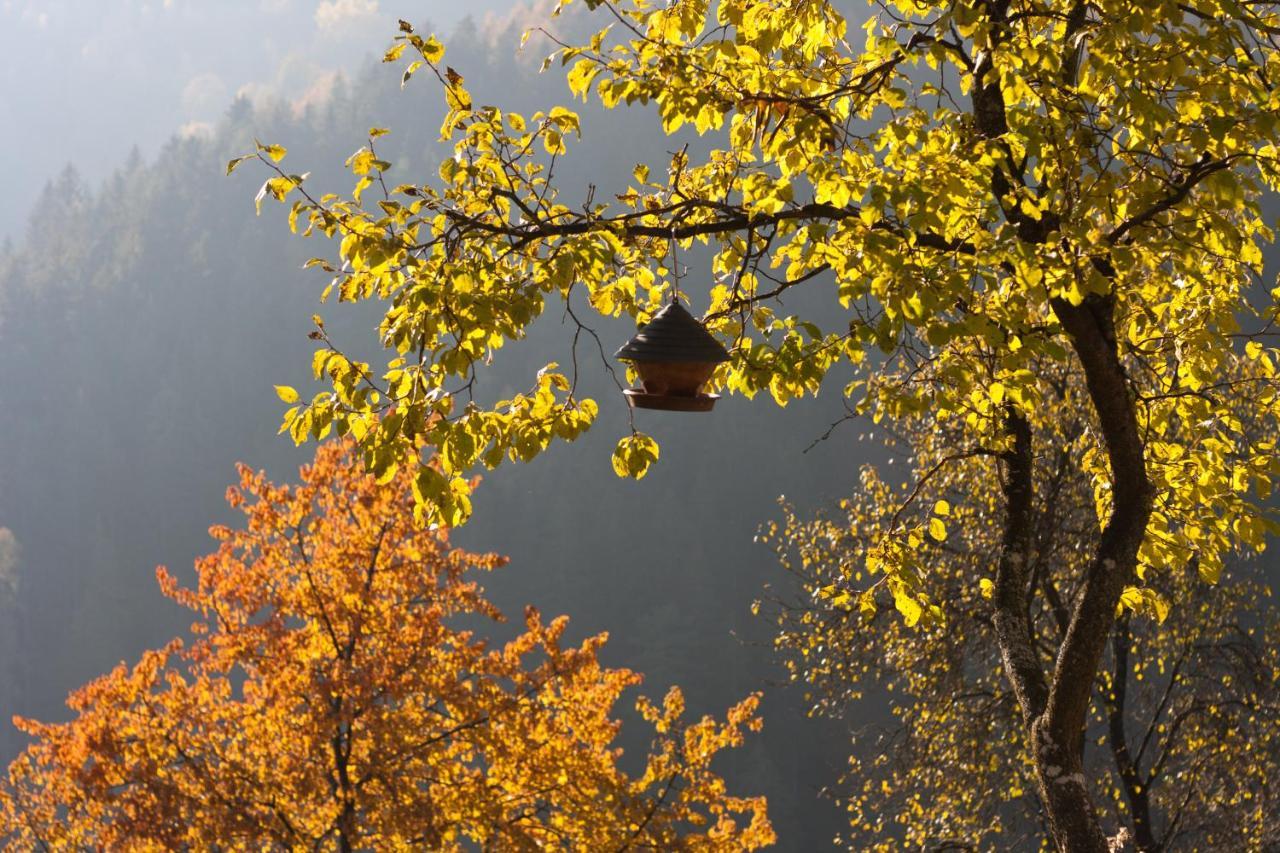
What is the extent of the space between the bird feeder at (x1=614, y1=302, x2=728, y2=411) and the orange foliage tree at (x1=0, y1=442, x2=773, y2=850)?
683 centimetres

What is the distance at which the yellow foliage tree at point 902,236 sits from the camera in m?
3.85

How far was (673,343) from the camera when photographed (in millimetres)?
3848

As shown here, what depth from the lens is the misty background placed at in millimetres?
65000

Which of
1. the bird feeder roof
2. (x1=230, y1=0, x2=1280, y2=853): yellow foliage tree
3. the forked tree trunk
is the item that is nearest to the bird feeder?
the bird feeder roof

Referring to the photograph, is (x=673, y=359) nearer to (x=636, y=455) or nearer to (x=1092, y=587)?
(x=636, y=455)

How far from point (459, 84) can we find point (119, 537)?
83.7m

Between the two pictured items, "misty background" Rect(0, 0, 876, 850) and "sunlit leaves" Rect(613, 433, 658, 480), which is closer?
"sunlit leaves" Rect(613, 433, 658, 480)

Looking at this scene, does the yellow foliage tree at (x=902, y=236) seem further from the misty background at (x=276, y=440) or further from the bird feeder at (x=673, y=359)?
the misty background at (x=276, y=440)

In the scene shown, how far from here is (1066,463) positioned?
395 inches

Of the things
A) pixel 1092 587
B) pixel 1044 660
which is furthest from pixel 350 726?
pixel 1092 587

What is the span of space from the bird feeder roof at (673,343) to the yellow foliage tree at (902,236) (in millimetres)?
267

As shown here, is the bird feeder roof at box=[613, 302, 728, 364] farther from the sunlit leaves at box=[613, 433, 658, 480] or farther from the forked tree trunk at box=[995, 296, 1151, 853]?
the forked tree trunk at box=[995, 296, 1151, 853]

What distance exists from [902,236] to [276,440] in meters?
75.9

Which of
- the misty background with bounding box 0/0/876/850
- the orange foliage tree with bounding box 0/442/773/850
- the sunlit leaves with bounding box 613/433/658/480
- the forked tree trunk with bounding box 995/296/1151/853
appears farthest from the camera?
the misty background with bounding box 0/0/876/850
